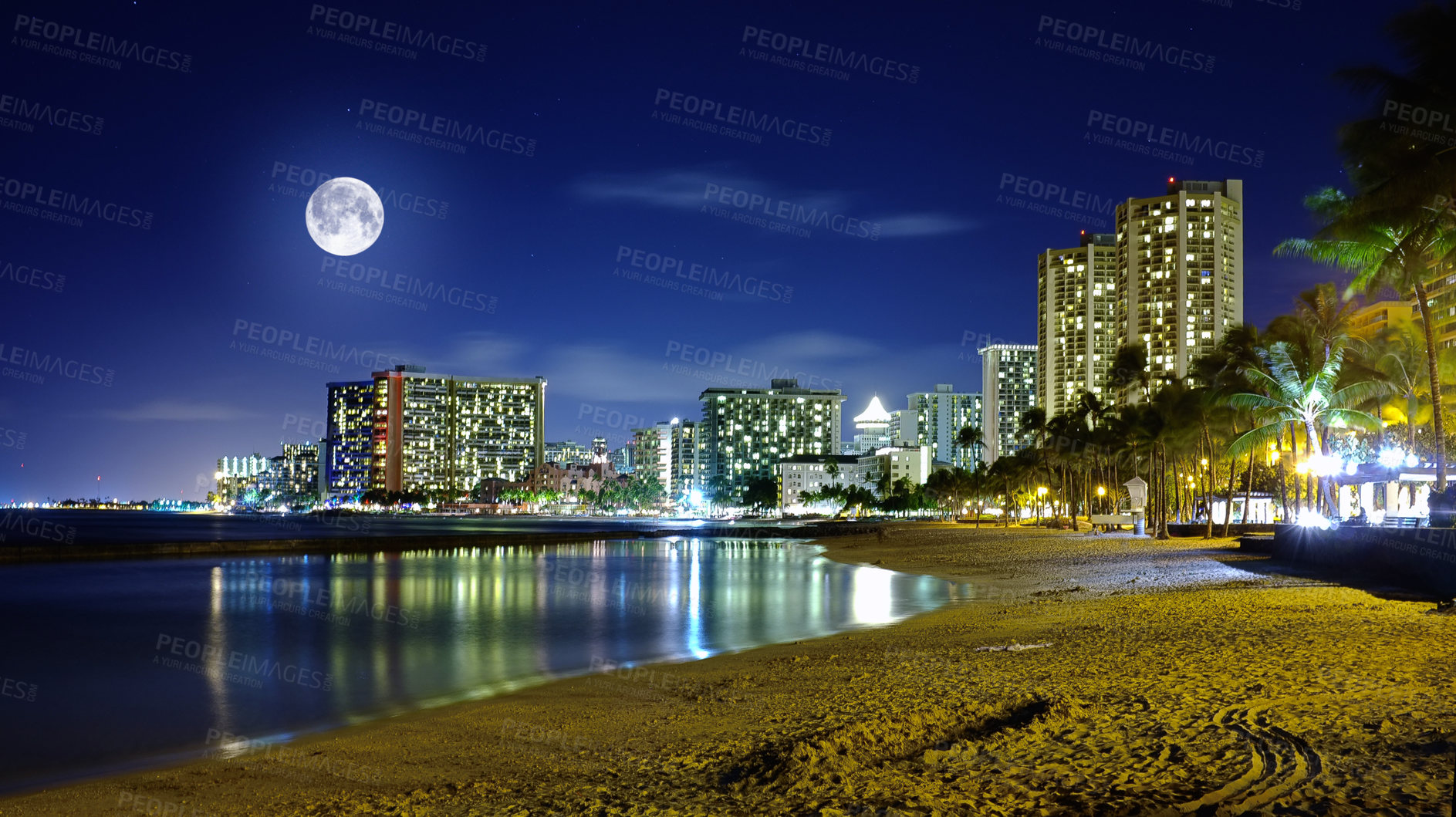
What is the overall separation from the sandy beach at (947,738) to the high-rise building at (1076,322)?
463 feet

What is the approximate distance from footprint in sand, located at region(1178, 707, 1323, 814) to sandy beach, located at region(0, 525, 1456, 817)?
2 centimetres

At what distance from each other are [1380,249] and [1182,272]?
377 feet

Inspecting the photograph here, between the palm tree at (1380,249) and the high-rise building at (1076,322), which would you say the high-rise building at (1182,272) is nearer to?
the high-rise building at (1076,322)

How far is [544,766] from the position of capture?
8.73 metres

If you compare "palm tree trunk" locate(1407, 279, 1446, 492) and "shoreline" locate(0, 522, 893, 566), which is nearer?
"palm tree trunk" locate(1407, 279, 1446, 492)

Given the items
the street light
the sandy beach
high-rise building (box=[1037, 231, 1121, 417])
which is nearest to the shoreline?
the street light

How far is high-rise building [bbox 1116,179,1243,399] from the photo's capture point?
128 meters

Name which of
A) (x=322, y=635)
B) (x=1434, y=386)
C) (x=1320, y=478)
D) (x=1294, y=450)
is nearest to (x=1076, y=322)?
(x=1294, y=450)

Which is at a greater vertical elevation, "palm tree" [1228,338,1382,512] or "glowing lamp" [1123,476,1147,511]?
"palm tree" [1228,338,1382,512]

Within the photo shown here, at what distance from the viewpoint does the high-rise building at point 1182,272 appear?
128 m

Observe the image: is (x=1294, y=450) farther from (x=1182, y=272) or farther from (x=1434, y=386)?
(x=1182, y=272)

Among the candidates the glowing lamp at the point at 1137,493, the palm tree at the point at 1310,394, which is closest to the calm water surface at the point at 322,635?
the palm tree at the point at 1310,394

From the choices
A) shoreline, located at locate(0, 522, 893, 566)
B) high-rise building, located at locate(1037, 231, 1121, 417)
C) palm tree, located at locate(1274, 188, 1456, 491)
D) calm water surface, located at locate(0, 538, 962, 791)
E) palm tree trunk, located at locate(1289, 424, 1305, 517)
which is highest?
high-rise building, located at locate(1037, 231, 1121, 417)

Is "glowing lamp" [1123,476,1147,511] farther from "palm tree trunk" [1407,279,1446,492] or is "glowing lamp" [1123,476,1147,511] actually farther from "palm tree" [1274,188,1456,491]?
"palm tree trunk" [1407,279,1446,492]
